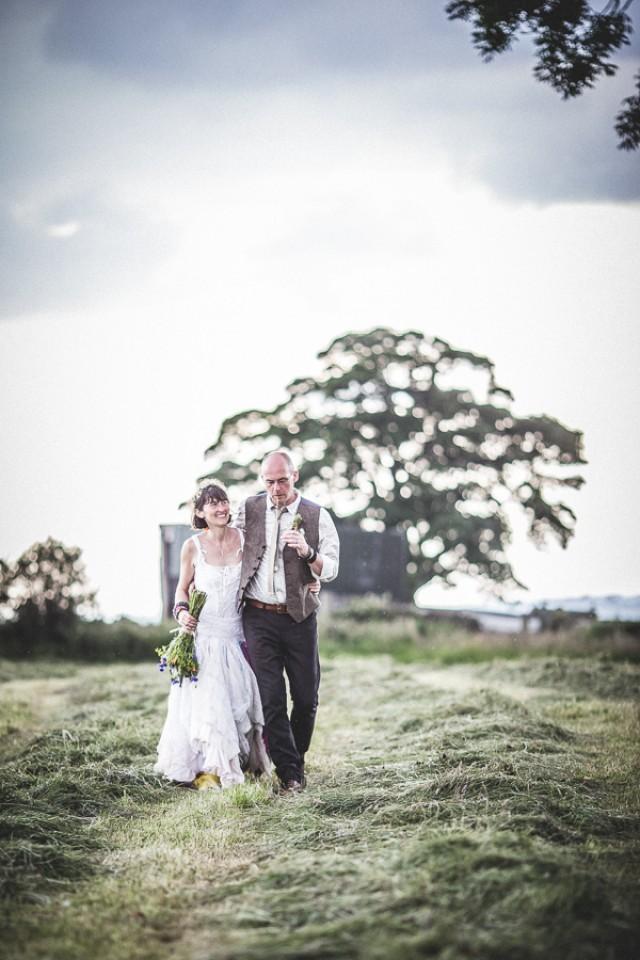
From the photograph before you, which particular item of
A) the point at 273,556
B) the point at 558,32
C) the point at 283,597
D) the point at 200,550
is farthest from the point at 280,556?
the point at 558,32

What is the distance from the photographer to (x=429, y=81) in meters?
13.2

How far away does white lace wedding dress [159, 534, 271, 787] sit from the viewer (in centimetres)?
590

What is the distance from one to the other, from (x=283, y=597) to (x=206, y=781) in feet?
4.38

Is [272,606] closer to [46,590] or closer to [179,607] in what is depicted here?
[179,607]

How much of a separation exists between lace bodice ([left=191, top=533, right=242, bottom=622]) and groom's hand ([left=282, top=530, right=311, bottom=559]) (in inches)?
33.5

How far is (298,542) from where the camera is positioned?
5340 mm

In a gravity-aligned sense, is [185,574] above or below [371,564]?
below

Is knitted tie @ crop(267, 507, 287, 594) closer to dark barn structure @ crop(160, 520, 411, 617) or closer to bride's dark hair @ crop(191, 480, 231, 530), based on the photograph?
bride's dark hair @ crop(191, 480, 231, 530)

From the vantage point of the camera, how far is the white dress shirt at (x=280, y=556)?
18.4 feet

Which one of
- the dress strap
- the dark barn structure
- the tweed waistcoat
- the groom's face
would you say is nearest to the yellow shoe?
the tweed waistcoat

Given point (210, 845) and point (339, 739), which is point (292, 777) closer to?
point (210, 845)

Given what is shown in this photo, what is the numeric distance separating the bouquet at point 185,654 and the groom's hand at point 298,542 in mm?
1045

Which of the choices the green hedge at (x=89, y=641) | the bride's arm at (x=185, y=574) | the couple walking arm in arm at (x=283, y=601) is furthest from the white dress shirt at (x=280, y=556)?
the green hedge at (x=89, y=641)

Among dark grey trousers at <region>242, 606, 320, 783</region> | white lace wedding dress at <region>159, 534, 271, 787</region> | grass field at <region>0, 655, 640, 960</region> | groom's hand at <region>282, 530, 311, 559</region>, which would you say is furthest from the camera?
white lace wedding dress at <region>159, 534, 271, 787</region>
